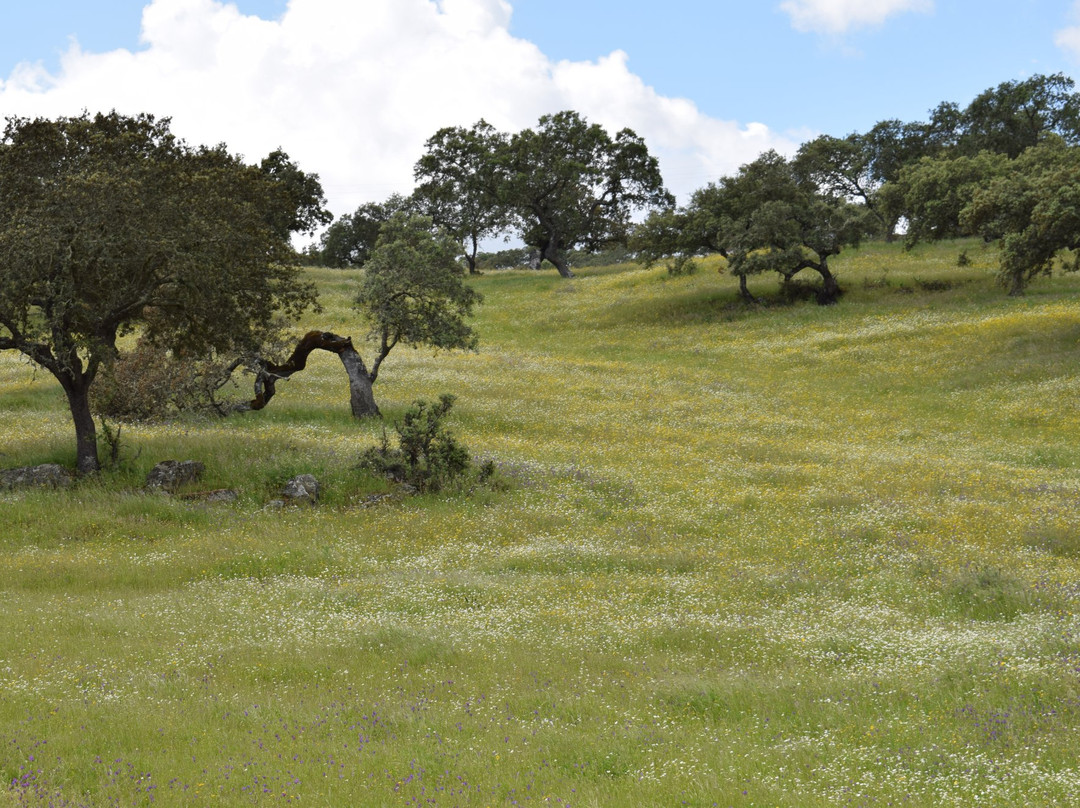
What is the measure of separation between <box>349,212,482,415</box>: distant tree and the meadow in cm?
342

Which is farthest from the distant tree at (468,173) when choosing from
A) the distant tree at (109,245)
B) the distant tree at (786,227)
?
the distant tree at (109,245)

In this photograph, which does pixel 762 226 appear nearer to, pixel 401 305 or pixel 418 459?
pixel 401 305

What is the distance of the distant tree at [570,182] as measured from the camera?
7606cm

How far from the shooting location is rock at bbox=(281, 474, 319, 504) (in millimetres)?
21000

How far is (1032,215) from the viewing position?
3881cm

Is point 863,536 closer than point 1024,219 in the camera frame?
Yes

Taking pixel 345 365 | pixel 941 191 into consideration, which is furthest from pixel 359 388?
pixel 941 191

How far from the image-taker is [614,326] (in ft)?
198

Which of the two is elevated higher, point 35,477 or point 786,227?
point 786,227

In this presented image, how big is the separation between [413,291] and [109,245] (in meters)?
13.3

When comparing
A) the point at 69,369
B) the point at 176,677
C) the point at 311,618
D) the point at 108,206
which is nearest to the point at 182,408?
the point at 69,369

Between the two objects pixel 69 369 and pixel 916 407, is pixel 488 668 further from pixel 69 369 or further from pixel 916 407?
pixel 916 407

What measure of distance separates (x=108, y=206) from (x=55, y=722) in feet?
54.0

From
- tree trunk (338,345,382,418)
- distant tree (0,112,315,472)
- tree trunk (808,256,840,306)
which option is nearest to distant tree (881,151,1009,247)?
tree trunk (808,256,840,306)
